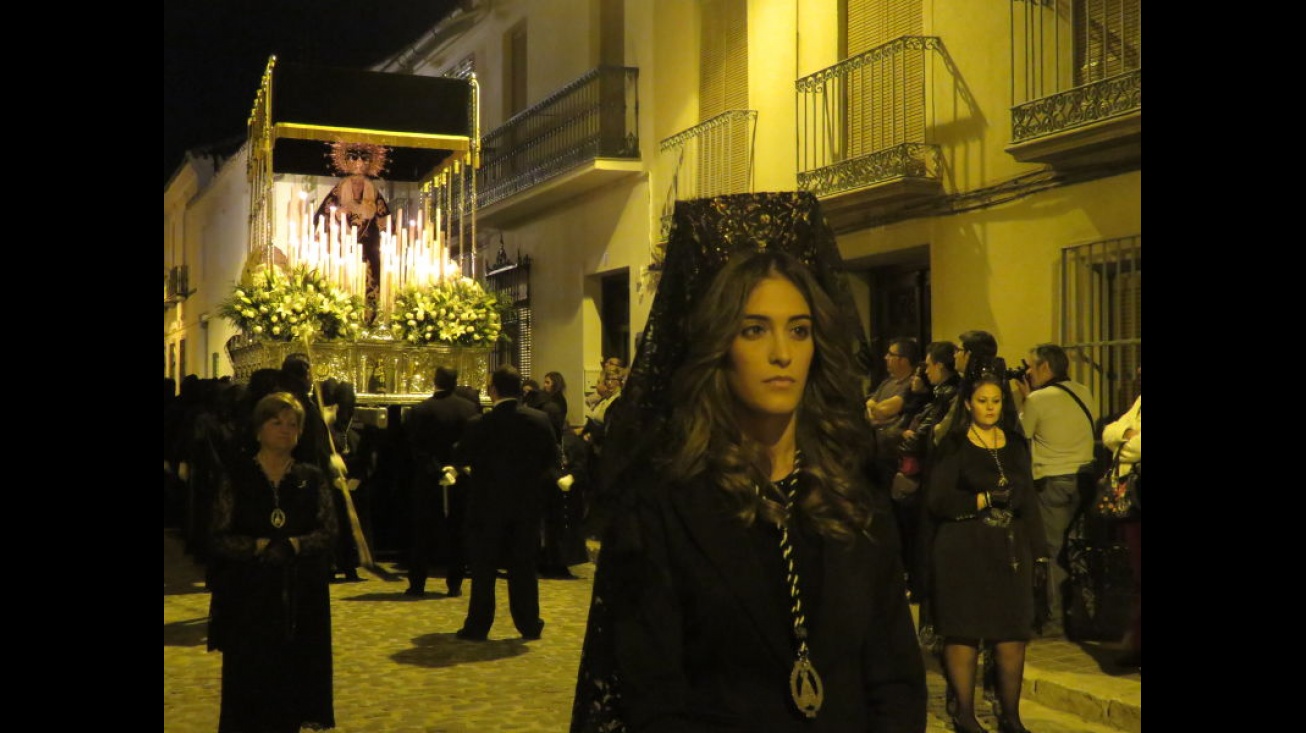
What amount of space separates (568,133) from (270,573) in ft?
47.9

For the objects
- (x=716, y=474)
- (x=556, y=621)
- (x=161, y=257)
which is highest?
(x=161, y=257)

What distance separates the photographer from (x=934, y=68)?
44.6 ft

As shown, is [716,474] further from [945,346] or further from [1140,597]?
[945,346]

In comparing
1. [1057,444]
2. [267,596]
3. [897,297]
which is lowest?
[267,596]

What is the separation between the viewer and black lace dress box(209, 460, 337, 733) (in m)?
6.38

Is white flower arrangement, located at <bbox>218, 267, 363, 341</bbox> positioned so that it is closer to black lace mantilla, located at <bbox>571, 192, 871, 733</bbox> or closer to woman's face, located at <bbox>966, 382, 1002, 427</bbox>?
woman's face, located at <bbox>966, 382, 1002, 427</bbox>

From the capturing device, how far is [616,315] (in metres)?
20.8

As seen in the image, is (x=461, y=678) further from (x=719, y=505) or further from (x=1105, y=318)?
(x=719, y=505)

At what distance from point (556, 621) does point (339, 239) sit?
6.44 meters

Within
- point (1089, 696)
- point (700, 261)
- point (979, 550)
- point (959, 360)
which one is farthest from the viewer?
point (959, 360)

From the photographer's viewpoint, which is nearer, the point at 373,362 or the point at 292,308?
the point at 292,308

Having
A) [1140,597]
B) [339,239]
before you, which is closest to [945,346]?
[1140,597]

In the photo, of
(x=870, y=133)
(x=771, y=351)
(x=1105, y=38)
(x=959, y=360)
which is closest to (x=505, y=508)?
(x=959, y=360)

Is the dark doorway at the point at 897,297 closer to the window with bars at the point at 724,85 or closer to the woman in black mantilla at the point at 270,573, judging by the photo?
the window with bars at the point at 724,85
